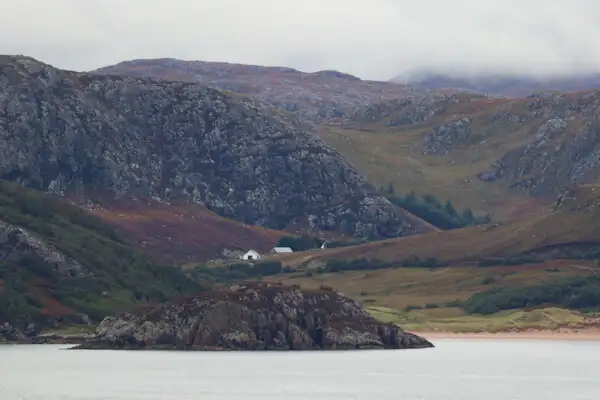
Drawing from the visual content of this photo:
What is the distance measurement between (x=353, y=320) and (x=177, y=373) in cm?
4304

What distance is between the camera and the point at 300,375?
14862cm

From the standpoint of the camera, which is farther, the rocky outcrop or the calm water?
the rocky outcrop

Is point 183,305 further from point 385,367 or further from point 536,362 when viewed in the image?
point 536,362

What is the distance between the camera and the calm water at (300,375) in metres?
127

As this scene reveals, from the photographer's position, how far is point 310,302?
185 metres

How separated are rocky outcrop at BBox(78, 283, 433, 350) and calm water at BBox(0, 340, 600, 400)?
314 cm

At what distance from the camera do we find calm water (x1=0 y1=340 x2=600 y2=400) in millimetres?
126750

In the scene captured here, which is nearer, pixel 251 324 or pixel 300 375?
pixel 300 375

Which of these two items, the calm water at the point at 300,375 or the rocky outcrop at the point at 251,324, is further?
the rocky outcrop at the point at 251,324

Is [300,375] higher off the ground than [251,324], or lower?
higher

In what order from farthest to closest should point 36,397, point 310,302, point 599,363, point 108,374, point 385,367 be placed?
point 310,302 → point 599,363 → point 385,367 → point 108,374 → point 36,397

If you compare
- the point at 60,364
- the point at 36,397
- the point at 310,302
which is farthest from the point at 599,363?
the point at 36,397

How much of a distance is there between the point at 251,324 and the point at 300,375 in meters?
34.2

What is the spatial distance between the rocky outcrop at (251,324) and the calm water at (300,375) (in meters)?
3.14
